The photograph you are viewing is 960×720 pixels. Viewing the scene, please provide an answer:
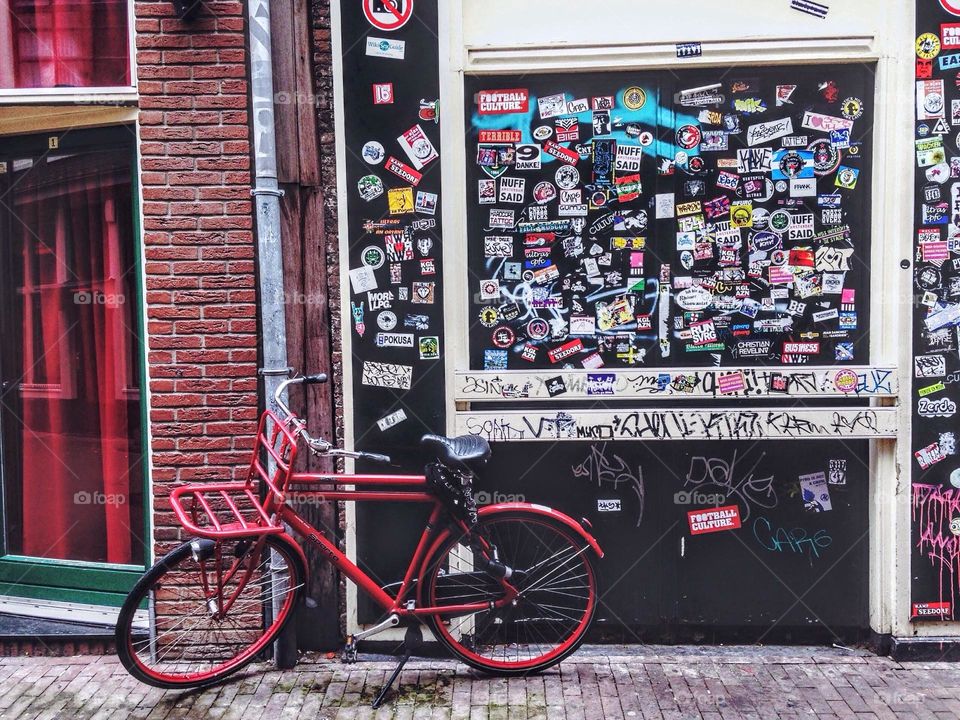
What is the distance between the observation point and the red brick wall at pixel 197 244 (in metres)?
4.47

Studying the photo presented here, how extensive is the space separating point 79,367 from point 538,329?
290 cm

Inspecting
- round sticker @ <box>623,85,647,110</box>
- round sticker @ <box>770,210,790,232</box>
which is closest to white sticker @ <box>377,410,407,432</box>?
round sticker @ <box>623,85,647,110</box>

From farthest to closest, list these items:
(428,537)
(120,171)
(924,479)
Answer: (120,171) → (924,479) → (428,537)

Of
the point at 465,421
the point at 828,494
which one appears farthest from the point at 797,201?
the point at 465,421

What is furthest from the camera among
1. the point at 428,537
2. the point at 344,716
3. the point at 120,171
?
the point at 120,171

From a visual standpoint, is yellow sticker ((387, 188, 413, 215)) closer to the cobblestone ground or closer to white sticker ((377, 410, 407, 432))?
white sticker ((377, 410, 407, 432))

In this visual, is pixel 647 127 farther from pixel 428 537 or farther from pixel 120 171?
pixel 120 171

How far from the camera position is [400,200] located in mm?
4676

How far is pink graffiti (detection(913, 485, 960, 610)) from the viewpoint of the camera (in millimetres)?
4574

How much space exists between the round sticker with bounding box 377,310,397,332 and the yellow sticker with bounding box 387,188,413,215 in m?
0.58

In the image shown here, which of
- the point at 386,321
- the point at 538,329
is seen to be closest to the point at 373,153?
the point at 386,321

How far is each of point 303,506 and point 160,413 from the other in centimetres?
94

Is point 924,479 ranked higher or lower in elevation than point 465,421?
lower

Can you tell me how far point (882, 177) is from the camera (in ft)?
15.1
